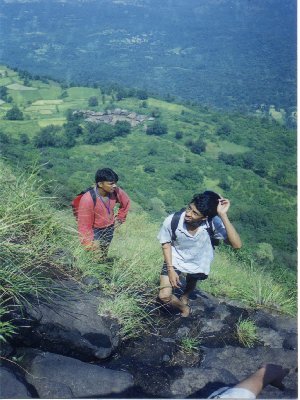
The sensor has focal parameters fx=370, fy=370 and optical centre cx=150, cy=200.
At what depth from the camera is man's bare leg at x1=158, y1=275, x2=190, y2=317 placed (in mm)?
3092

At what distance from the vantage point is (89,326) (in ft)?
8.05

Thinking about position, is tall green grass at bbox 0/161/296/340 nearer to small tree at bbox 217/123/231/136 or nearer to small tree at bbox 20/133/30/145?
small tree at bbox 20/133/30/145

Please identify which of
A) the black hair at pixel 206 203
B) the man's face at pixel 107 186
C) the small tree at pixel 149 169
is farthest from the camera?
the small tree at pixel 149 169

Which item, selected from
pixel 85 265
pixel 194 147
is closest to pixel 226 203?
pixel 85 265

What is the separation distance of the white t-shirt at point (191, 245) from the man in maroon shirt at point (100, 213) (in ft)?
2.11

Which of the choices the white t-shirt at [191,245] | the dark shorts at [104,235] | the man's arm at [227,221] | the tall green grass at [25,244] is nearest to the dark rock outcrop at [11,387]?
the tall green grass at [25,244]

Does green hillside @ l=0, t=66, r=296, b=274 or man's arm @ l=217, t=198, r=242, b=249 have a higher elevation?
man's arm @ l=217, t=198, r=242, b=249

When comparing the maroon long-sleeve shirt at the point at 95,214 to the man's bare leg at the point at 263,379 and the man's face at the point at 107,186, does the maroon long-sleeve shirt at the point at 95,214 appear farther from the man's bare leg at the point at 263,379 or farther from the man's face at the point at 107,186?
the man's bare leg at the point at 263,379

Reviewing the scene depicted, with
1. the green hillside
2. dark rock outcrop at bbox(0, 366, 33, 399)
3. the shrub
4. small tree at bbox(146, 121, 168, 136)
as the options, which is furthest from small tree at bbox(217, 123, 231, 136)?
dark rock outcrop at bbox(0, 366, 33, 399)

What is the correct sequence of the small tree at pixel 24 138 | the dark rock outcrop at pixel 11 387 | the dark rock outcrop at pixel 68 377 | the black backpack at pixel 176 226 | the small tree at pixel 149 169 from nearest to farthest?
1. the dark rock outcrop at pixel 11 387
2. the dark rock outcrop at pixel 68 377
3. the black backpack at pixel 176 226
4. the small tree at pixel 24 138
5. the small tree at pixel 149 169

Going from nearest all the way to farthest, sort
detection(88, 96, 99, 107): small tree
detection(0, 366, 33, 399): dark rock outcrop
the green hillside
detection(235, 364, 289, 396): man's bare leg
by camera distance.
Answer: detection(0, 366, 33, 399): dark rock outcrop
detection(235, 364, 289, 396): man's bare leg
the green hillside
detection(88, 96, 99, 107): small tree

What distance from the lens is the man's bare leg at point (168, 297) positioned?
3.09 metres

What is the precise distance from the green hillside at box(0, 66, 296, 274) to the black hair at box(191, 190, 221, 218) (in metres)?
32.2

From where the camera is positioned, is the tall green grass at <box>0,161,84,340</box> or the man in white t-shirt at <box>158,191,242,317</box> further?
the man in white t-shirt at <box>158,191,242,317</box>
